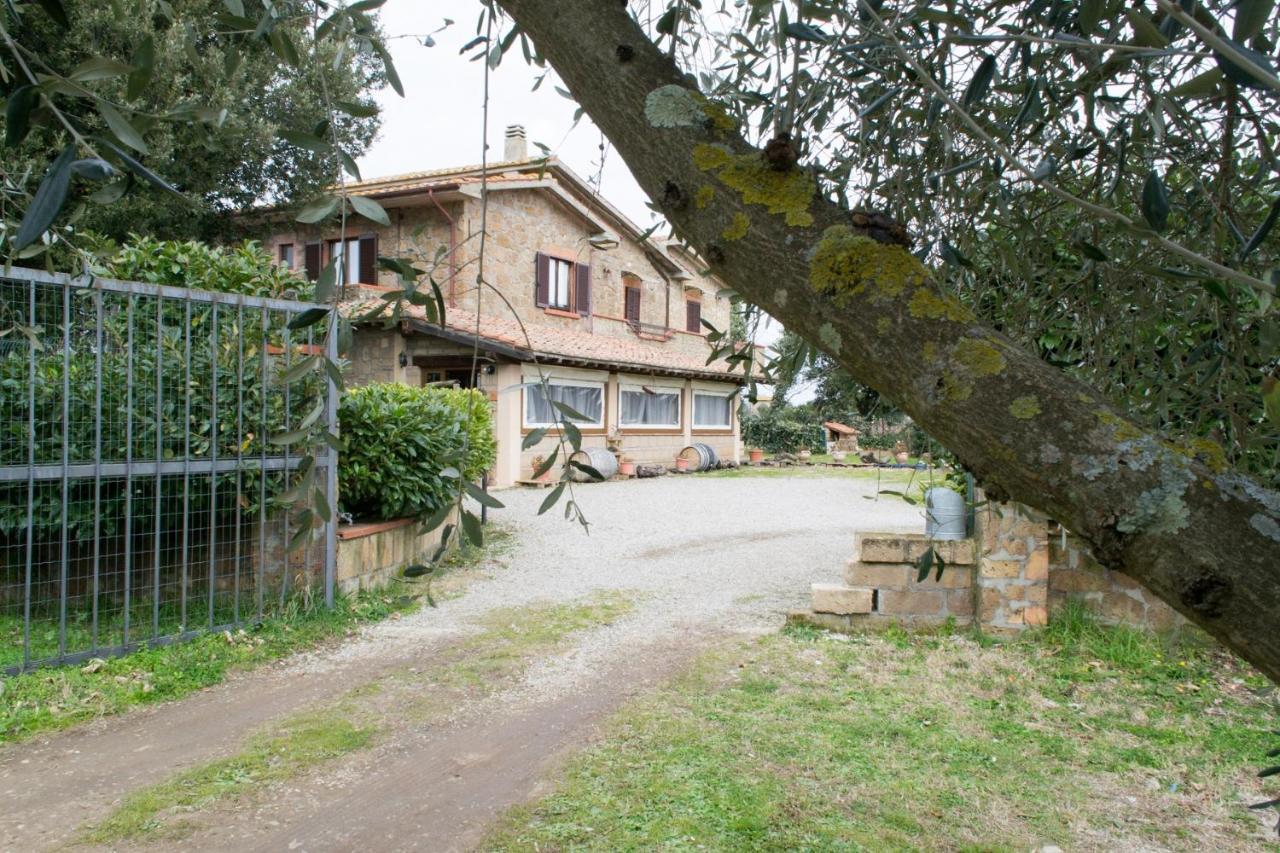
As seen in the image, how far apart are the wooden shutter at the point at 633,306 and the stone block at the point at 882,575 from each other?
60.7 feet

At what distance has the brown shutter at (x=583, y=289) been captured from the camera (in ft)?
72.7

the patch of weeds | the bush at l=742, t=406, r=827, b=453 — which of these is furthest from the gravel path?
the bush at l=742, t=406, r=827, b=453

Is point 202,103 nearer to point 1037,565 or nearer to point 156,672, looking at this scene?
point 156,672

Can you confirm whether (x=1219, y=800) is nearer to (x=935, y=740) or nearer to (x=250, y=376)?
(x=935, y=740)

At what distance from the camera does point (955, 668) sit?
554cm

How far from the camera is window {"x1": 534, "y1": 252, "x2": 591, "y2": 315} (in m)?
20.9

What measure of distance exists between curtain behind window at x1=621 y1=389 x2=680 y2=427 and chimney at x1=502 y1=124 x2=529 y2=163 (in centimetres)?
708

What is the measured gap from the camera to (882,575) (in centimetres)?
640

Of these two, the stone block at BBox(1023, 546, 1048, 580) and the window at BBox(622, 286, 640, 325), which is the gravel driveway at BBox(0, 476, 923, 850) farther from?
the window at BBox(622, 286, 640, 325)

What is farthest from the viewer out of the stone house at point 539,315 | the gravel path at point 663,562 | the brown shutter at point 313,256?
the brown shutter at point 313,256

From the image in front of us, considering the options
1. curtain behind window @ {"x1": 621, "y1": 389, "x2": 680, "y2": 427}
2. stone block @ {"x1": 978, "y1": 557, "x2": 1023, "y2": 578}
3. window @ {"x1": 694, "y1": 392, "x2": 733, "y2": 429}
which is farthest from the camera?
window @ {"x1": 694, "y1": 392, "x2": 733, "y2": 429}

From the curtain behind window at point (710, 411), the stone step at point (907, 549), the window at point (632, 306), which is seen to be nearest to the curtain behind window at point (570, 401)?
the window at point (632, 306)

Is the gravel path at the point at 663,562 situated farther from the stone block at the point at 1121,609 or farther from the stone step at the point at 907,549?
the stone block at the point at 1121,609

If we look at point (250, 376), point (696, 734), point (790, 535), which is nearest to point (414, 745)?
point (696, 734)
